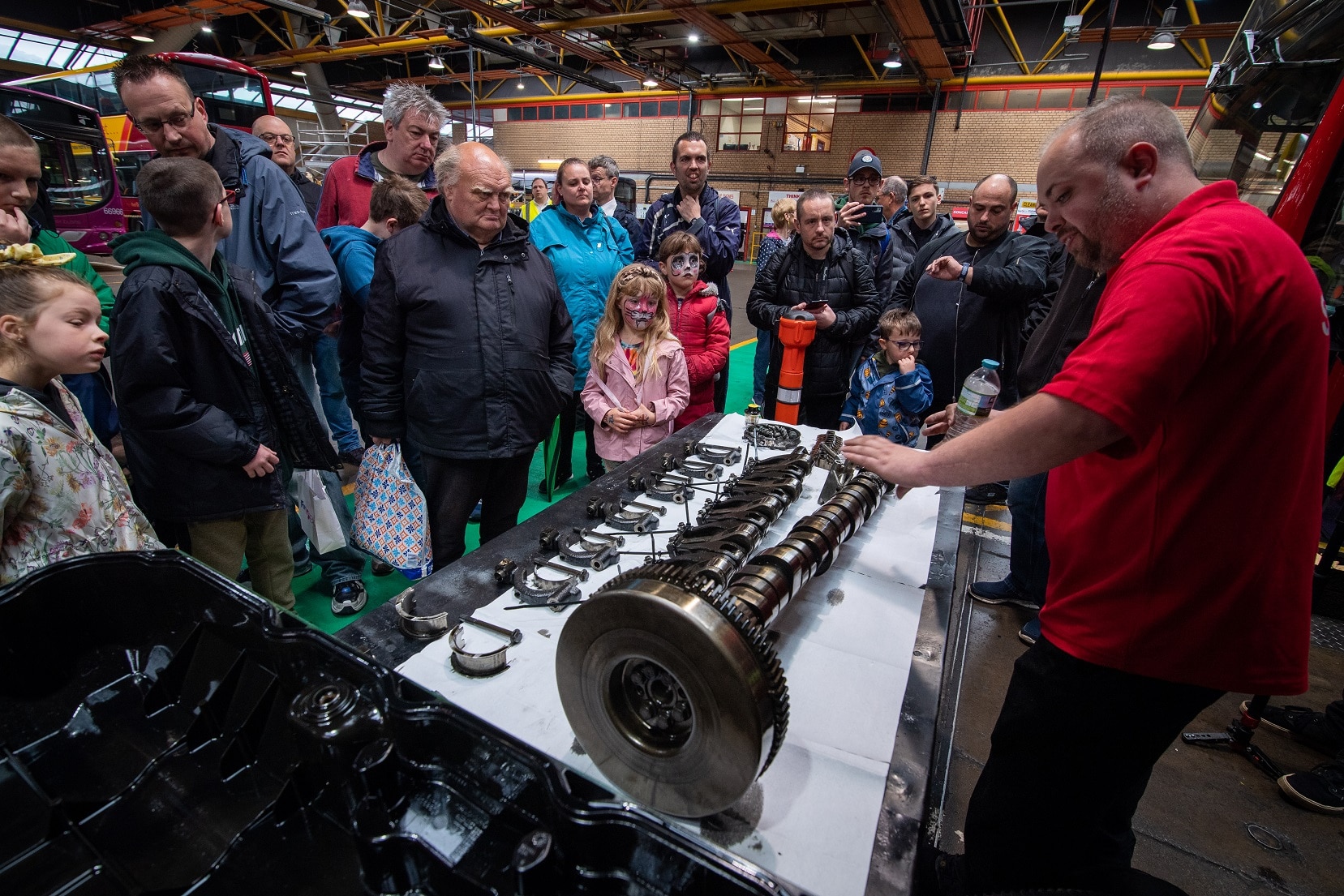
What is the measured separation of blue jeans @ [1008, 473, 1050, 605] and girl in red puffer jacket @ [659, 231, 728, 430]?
5.79 feet

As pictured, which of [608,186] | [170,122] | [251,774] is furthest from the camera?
[608,186]

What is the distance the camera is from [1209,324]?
3.48 feet

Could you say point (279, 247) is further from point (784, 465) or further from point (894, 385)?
point (894, 385)

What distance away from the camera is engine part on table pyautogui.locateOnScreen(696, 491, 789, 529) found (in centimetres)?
212

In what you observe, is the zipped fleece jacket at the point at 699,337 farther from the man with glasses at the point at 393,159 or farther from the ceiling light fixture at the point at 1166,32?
the ceiling light fixture at the point at 1166,32

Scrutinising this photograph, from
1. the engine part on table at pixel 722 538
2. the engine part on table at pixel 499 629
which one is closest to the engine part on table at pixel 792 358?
the engine part on table at pixel 722 538

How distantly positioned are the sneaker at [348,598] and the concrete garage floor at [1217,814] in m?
2.63

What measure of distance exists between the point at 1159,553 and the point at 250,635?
173 centimetres

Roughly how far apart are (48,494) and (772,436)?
8.68ft

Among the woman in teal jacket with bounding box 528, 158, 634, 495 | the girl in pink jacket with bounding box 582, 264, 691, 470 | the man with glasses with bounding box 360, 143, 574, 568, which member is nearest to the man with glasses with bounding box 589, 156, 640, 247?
the woman in teal jacket with bounding box 528, 158, 634, 495

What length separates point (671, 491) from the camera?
8.41 ft

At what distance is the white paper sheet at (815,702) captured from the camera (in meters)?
1.19

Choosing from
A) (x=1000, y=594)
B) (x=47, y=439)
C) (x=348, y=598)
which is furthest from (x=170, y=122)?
(x=1000, y=594)

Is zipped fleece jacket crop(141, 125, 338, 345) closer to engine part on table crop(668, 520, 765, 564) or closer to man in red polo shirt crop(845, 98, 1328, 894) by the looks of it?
engine part on table crop(668, 520, 765, 564)
